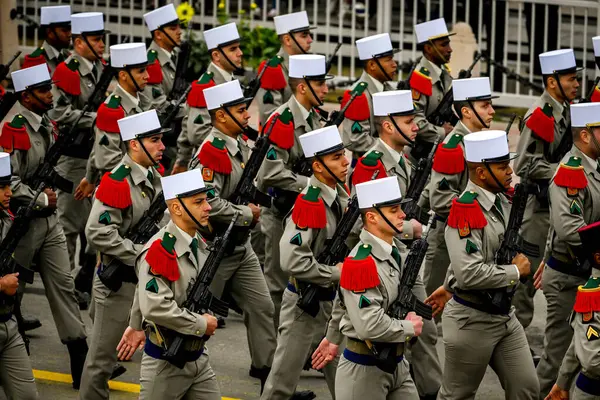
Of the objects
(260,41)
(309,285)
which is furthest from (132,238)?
(260,41)

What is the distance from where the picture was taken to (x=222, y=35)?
13.5 meters

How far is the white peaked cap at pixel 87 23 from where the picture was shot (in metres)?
13.9

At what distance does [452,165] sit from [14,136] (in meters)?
3.61

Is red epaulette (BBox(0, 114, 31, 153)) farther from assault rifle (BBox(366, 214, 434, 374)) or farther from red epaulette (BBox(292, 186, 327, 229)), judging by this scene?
assault rifle (BBox(366, 214, 434, 374))

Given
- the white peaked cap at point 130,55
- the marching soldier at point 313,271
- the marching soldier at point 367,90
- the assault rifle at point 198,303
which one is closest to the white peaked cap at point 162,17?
the white peaked cap at point 130,55

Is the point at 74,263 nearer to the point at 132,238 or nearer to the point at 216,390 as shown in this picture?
the point at 132,238

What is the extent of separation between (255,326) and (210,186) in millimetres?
1147

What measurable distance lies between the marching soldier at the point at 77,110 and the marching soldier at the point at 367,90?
7.93ft

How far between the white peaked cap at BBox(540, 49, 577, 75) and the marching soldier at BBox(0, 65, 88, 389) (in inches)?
171

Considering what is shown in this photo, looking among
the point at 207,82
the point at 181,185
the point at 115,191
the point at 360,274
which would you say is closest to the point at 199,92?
the point at 207,82

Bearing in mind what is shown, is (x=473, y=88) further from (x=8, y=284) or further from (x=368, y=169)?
(x=8, y=284)

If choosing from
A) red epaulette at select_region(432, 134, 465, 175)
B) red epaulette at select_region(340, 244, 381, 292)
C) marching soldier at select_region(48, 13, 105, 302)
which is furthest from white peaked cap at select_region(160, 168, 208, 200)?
marching soldier at select_region(48, 13, 105, 302)

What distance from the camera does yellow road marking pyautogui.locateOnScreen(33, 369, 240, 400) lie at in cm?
1103

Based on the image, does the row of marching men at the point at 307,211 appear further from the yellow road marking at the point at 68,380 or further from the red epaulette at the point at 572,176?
the yellow road marking at the point at 68,380
